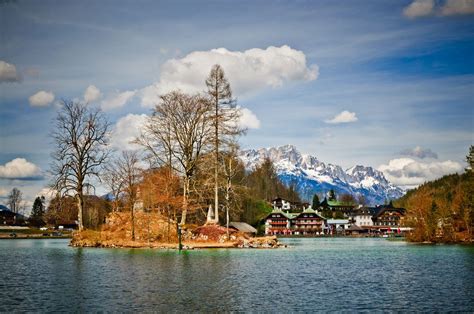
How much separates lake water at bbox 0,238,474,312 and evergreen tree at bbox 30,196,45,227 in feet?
502

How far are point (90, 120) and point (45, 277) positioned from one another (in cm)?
3673

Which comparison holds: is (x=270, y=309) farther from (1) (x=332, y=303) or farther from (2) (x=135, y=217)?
(2) (x=135, y=217)

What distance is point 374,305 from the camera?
73.9ft

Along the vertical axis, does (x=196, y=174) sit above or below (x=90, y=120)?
below

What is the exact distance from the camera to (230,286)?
27672 millimetres

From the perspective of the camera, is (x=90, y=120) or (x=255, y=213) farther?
(x=255, y=213)

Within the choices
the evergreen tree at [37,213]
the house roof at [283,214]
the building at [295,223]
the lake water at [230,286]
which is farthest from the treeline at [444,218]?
the evergreen tree at [37,213]

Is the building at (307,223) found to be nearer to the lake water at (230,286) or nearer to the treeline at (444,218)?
the treeline at (444,218)

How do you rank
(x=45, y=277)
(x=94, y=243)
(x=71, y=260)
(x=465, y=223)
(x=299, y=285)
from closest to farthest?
(x=299, y=285) → (x=45, y=277) → (x=71, y=260) → (x=94, y=243) → (x=465, y=223)

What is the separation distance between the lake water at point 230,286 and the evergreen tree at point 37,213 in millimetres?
152914

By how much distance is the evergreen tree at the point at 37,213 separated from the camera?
183m

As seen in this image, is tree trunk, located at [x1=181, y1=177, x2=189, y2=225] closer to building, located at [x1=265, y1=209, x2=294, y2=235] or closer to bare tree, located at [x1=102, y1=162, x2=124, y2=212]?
bare tree, located at [x1=102, y1=162, x2=124, y2=212]

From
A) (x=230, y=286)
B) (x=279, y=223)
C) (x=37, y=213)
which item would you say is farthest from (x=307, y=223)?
(x=230, y=286)

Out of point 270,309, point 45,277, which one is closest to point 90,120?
point 45,277
